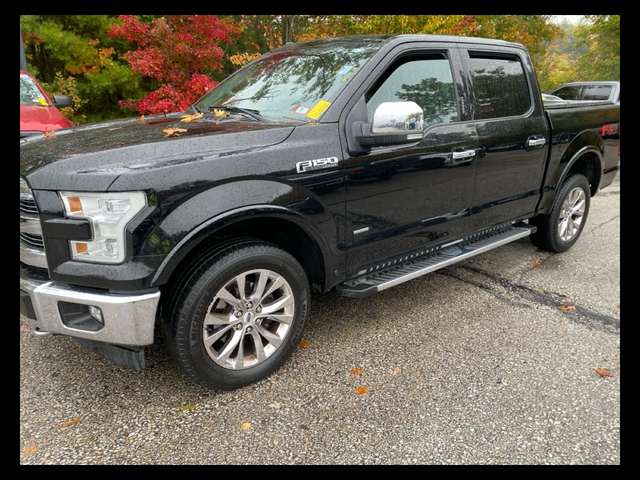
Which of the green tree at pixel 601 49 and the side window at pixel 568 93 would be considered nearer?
the side window at pixel 568 93

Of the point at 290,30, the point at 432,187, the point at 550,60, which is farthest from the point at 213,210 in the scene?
the point at 550,60

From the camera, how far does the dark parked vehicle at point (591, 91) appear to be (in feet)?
36.3

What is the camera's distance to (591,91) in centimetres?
1167

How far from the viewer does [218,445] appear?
2.28 metres

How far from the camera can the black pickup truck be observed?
2.17 m

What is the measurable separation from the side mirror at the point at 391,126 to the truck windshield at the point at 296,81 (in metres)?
0.31

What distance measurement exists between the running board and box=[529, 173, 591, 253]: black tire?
1.46ft

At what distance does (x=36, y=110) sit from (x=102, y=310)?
5.12 meters

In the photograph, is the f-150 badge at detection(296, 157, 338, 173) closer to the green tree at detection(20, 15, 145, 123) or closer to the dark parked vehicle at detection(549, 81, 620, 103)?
the green tree at detection(20, 15, 145, 123)

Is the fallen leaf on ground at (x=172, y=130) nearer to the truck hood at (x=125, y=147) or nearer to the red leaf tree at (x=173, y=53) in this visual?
the truck hood at (x=125, y=147)

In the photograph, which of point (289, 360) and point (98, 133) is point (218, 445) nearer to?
point (289, 360)

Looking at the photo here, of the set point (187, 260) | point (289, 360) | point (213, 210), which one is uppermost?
point (213, 210)

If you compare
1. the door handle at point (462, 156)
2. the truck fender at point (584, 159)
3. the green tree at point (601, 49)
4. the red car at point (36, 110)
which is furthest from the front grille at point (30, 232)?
the green tree at point (601, 49)

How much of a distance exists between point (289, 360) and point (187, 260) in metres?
1.00
